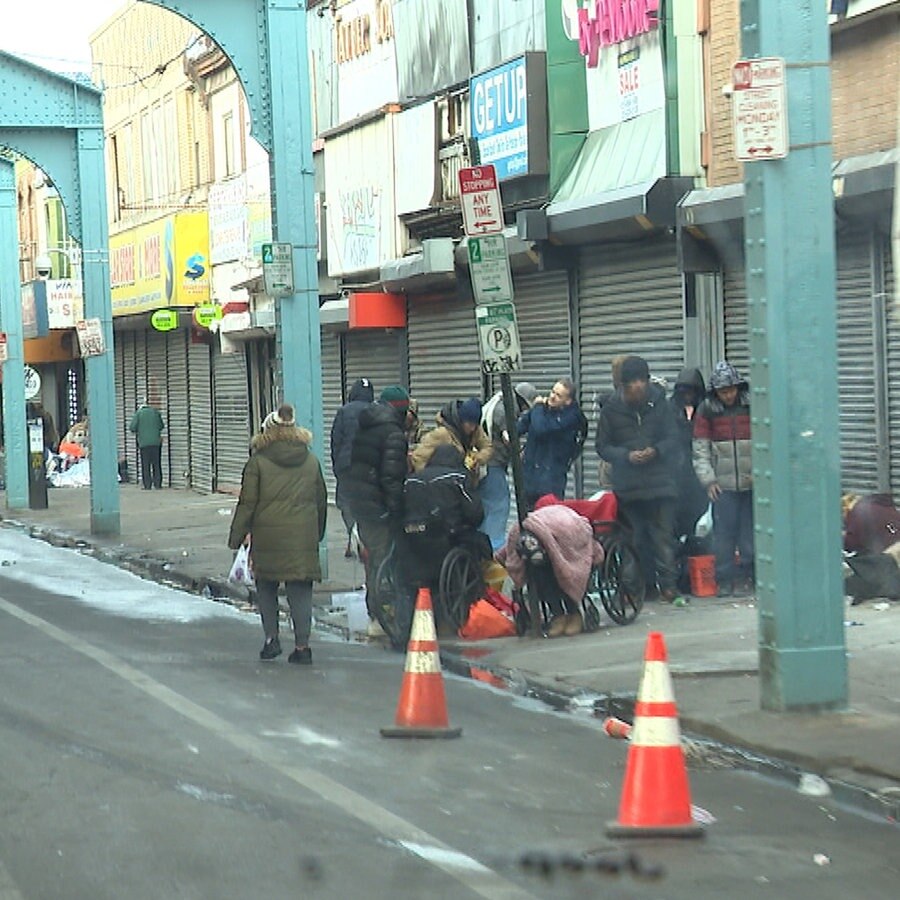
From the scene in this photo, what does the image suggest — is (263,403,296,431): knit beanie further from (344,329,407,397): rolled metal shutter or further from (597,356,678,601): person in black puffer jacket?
(344,329,407,397): rolled metal shutter

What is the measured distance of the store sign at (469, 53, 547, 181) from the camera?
2089 cm

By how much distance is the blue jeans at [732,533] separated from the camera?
14797 mm

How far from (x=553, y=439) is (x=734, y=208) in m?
2.52

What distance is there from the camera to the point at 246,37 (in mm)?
18078

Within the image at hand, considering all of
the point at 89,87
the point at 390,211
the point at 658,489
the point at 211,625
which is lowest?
the point at 211,625

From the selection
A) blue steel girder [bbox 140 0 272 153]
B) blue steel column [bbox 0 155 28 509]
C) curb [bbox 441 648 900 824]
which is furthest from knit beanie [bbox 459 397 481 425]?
blue steel column [bbox 0 155 28 509]

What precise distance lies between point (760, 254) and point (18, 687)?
17.0 feet

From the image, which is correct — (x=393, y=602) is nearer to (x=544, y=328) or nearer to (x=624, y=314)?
(x=624, y=314)

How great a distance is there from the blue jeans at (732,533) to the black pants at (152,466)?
23.4 meters

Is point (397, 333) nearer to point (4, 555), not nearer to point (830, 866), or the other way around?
point (4, 555)

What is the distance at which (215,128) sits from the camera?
33.5m

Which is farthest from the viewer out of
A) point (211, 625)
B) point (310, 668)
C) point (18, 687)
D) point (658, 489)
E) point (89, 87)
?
point (89, 87)

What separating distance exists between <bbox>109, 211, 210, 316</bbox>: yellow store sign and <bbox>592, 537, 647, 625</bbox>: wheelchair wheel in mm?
21006

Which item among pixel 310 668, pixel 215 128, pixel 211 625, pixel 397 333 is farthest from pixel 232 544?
pixel 215 128
